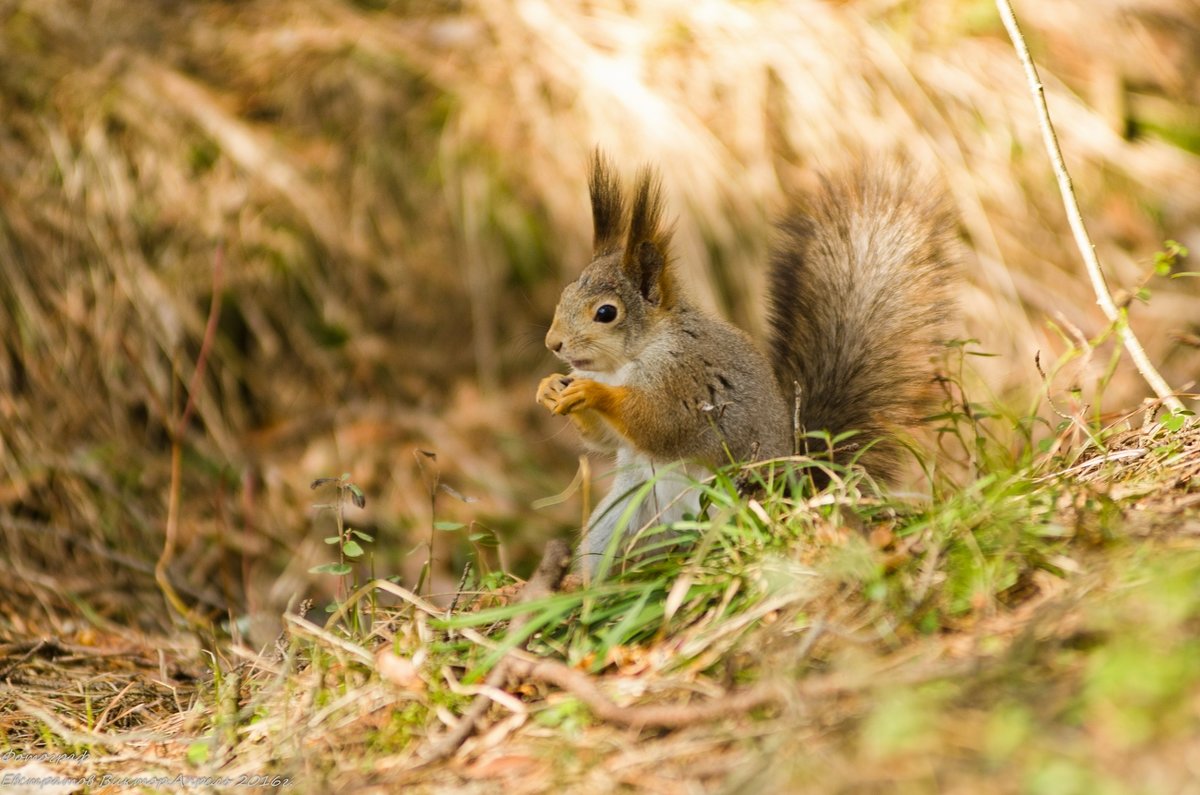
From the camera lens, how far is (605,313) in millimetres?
2342

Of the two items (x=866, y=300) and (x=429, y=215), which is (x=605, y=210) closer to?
(x=866, y=300)

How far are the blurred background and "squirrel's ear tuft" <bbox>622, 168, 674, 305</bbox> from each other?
1304 millimetres

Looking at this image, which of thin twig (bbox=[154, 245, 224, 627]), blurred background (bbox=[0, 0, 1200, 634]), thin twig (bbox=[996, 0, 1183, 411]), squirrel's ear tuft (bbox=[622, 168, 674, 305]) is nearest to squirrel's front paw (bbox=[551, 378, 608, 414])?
squirrel's ear tuft (bbox=[622, 168, 674, 305])

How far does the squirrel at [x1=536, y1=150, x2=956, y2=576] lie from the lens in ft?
7.50

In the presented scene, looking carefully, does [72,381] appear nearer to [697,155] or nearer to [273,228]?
[273,228]

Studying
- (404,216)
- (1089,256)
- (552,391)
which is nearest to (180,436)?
(404,216)

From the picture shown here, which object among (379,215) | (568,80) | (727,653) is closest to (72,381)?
(379,215)

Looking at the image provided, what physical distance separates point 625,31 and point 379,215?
1.11 m

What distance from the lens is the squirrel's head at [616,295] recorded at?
234 cm

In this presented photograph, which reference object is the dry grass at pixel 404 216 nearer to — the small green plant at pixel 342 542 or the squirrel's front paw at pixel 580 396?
the squirrel's front paw at pixel 580 396

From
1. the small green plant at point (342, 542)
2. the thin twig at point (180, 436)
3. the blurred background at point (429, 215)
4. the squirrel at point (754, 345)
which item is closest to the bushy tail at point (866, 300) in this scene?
the squirrel at point (754, 345)

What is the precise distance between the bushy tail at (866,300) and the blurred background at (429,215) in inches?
45.5

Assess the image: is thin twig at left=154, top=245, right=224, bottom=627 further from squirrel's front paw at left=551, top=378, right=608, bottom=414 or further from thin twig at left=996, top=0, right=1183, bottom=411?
thin twig at left=996, top=0, right=1183, bottom=411

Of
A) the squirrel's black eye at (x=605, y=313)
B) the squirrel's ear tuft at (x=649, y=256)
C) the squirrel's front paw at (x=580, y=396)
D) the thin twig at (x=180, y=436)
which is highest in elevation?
the squirrel's ear tuft at (x=649, y=256)
